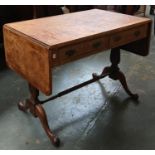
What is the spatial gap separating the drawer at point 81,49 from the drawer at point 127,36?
70 mm

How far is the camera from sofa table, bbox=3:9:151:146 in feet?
4.99

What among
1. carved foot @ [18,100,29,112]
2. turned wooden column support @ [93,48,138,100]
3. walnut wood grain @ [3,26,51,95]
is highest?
walnut wood grain @ [3,26,51,95]

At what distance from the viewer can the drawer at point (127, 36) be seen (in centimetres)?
179

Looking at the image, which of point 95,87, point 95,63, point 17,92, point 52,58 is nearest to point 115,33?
point 52,58

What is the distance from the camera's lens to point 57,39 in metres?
1.54

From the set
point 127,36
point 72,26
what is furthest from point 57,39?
point 127,36

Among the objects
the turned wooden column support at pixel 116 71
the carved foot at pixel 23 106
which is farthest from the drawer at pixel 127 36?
the carved foot at pixel 23 106

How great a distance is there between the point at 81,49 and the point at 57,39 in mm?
165

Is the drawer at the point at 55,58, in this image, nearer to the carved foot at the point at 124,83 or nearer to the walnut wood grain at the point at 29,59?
the walnut wood grain at the point at 29,59

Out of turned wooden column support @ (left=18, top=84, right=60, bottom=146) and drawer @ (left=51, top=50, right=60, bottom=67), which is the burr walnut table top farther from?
turned wooden column support @ (left=18, top=84, right=60, bottom=146)

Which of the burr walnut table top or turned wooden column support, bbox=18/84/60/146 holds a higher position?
the burr walnut table top

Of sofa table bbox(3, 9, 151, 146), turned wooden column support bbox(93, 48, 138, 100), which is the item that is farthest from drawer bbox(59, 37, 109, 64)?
turned wooden column support bbox(93, 48, 138, 100)

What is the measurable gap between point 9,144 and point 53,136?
0.31 meters

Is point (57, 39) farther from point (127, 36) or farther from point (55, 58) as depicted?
point (127, 36)
